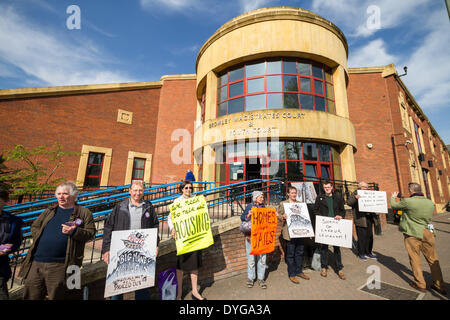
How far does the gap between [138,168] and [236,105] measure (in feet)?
30.4

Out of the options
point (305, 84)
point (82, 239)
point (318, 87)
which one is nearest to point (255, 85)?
point (305, 84)

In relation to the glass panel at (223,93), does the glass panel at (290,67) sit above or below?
above

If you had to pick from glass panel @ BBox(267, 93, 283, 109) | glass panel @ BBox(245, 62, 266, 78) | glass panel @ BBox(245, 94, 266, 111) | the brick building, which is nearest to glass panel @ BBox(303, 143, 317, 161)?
the brick building

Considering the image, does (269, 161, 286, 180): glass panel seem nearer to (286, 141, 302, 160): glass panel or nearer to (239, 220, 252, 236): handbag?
(286, 141, 302, 160): glass panel

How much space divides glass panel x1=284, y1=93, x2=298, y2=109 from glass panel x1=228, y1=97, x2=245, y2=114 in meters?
2.35

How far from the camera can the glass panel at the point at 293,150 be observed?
981 centimetres

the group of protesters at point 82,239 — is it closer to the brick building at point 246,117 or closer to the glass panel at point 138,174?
the brick building at point 246,117

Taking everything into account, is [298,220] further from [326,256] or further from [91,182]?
[91,182]

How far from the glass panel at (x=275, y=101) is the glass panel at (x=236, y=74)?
7.55ft

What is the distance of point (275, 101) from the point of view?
1041 cm

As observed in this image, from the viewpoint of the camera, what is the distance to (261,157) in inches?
390

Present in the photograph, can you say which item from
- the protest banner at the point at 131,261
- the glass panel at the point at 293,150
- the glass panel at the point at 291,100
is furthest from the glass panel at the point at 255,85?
the protest banner at the point at 131,261
